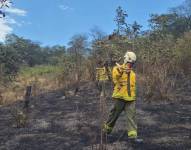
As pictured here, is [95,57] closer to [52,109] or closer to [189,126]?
[52,109]

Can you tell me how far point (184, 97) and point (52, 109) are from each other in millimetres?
3764

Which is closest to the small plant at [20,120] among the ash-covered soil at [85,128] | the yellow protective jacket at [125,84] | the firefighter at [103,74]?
the ash-covered soil at [85,128]

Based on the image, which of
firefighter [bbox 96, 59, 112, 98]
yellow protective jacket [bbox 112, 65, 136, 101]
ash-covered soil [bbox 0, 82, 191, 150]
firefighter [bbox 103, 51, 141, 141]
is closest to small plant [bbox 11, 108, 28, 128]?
ash-covered soil [bbox 0, 82, 191, 150]

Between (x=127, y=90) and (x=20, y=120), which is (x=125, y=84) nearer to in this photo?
(x=127, y=90)

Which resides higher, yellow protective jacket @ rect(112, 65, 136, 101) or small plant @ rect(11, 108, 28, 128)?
yellow protective jacket @ rect(112, 65, 136, 101)

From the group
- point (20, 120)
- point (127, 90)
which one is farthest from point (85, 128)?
point (127, 90)

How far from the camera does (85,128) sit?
10234 millimetres

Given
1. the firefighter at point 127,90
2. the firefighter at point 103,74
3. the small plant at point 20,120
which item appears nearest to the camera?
the firefighter at point 103,74

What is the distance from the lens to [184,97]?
13930mm

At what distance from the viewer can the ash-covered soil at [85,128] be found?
28.7ft

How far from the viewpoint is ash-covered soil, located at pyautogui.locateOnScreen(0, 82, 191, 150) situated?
28.7 ft

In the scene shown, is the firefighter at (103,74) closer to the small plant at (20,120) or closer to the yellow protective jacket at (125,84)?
the yellow protective jacket at (125,84)

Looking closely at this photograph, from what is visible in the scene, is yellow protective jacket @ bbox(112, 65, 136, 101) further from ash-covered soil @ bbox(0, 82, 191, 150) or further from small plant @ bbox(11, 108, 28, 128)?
small plant @ bbox(11, 108, 28, 128)

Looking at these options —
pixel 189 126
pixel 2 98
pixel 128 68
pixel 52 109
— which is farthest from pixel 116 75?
pixel 2 98
